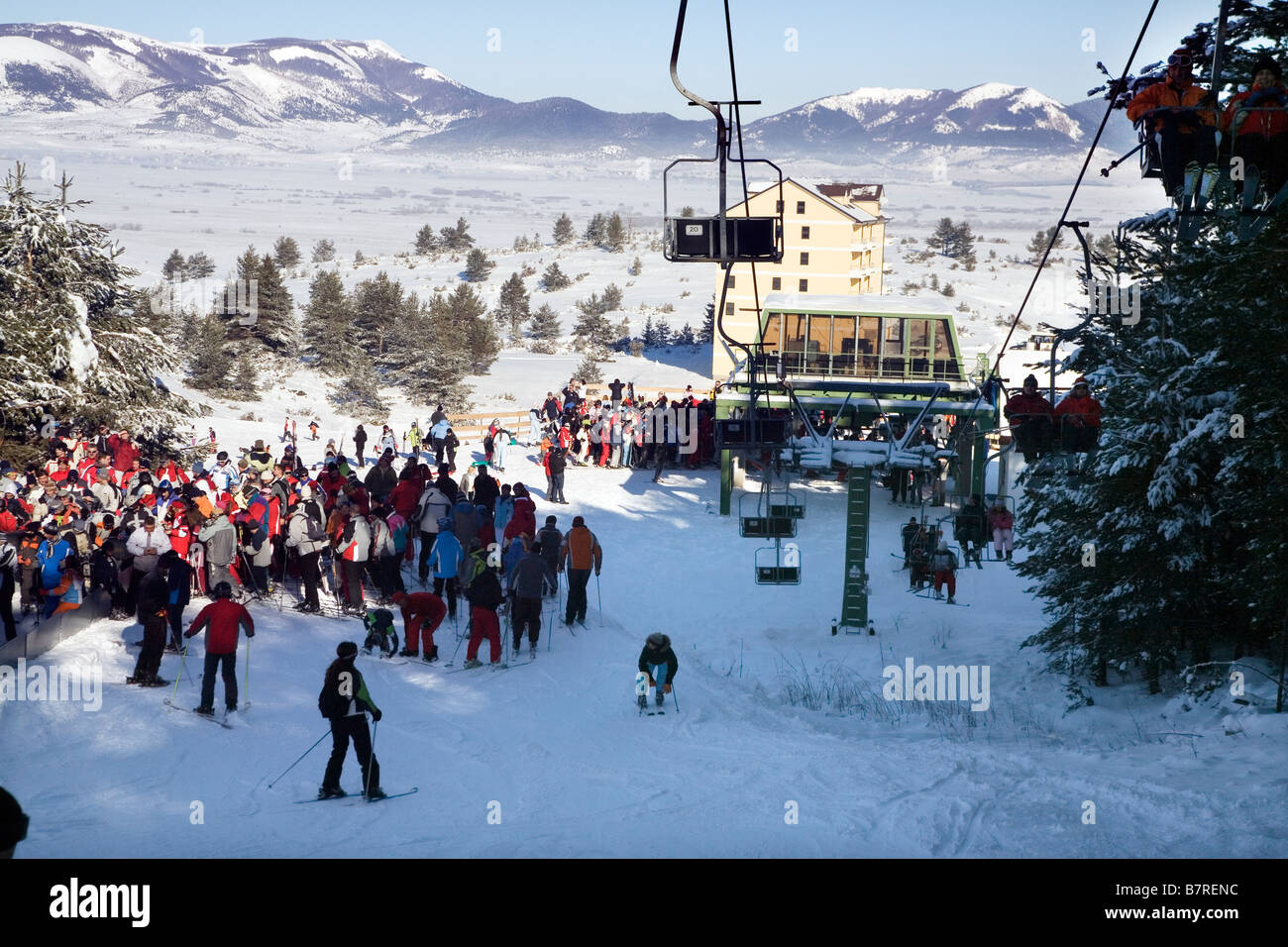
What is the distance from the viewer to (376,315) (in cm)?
4684

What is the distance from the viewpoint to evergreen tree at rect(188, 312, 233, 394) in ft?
124

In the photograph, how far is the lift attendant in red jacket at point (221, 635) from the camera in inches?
411

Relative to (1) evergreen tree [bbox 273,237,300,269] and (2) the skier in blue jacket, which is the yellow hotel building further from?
(2) the skier in blue jacket

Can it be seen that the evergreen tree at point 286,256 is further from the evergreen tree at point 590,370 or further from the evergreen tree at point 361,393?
the evergreen tree at point 361,393

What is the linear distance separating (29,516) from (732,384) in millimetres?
14531

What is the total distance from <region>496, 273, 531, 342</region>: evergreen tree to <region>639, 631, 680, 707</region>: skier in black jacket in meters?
47.1

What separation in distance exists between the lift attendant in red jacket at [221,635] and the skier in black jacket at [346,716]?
186cm

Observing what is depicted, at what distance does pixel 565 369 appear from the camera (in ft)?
158

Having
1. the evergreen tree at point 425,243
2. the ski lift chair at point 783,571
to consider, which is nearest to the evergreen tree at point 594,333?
the evergreen tree at point 425,243

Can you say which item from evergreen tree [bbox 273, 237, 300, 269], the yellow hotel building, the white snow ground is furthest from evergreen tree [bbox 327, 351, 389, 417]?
evergreen tree [bbox 273, 237, 300, 269]

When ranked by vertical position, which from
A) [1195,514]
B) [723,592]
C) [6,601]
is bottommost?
[723,592]

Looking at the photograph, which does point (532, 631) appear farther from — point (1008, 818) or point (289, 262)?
point (289, 262)

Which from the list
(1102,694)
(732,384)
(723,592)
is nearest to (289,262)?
(732,384)

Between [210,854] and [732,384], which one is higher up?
[732,384]
